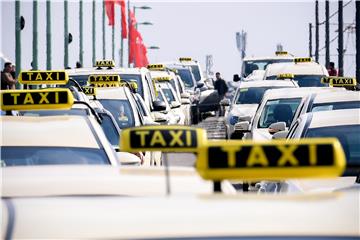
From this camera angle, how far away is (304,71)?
3145cm

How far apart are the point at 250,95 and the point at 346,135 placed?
604 inches

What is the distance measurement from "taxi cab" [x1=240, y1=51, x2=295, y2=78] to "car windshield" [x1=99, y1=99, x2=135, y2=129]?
2653cm

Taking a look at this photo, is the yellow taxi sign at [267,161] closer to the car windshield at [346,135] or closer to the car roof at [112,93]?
the car windshield at [346,135]

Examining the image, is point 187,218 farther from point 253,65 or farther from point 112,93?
point 253,65

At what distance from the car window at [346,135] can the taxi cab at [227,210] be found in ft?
22.1

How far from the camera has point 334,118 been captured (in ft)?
38.9

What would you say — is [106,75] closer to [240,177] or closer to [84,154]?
[84,154]

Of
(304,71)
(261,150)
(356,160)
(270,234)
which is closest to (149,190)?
(261,150)

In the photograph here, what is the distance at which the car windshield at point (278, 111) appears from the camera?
19.2 meters

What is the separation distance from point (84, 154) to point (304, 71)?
22398mm

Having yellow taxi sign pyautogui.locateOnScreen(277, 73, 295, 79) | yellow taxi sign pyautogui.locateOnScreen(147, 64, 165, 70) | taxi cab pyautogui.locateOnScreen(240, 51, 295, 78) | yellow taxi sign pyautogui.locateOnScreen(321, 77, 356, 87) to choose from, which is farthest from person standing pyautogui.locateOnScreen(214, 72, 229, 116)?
yellow taxi sign pyautogui.locateOnScreen(321, 77, 356, 87)

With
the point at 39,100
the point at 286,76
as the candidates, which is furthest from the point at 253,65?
the point at 39,100

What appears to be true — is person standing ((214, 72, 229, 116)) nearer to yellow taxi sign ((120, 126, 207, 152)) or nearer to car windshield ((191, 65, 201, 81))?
car windshield ((191, 65, 201, 81))

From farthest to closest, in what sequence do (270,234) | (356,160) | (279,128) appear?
(279,128)
(356,160)
(270,234)
